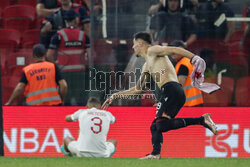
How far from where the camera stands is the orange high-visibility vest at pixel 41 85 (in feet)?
33.8

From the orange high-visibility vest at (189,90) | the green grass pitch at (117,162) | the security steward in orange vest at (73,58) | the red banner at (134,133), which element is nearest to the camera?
the green grass pitch at (117,162)

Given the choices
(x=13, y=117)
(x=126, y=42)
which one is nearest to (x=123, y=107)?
(x=126, y=42)

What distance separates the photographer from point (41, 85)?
1048cm

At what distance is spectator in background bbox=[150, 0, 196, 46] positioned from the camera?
386 inches

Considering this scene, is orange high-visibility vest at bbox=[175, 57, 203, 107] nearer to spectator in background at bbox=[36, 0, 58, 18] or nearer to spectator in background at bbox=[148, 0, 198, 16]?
spectator in background at bbox=[148, 0, 198, 16]

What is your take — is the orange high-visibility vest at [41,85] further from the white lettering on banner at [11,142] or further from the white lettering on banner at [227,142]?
the white lettering on banner at [227,142]

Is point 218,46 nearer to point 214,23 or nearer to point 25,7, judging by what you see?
point 214,23

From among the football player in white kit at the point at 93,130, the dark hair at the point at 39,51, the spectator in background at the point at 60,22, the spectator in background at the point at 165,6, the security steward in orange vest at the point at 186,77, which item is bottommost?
the football player in white kit at the point at 93,130

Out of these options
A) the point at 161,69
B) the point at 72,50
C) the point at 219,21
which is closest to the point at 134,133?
the point at 72,50

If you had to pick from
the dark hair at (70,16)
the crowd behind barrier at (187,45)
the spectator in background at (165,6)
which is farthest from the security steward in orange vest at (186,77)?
the dark hair at (70,16)

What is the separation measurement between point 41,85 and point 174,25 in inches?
86.1

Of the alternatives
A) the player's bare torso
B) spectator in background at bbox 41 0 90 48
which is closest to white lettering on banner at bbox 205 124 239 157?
the player's bare torso

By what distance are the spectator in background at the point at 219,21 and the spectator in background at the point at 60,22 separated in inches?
68.5

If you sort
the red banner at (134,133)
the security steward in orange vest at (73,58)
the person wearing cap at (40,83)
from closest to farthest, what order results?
the security steward in orange vest at (73,58)
the red banner at (134,133)
the person wearing cap at (40,83)
